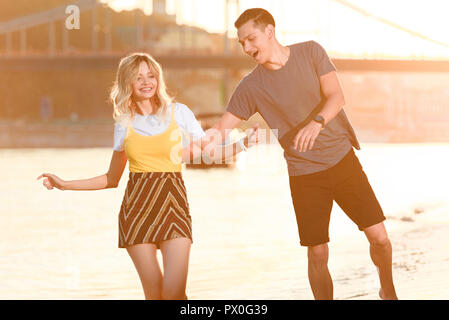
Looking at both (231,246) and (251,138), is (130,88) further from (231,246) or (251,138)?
(231,246)

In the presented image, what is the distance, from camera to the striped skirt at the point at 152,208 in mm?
4074

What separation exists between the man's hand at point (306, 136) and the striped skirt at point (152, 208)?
51 cm

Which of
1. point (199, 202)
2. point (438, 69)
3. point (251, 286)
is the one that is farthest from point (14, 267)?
point (438, 69)

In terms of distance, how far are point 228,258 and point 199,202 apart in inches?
417

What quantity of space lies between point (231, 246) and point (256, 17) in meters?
8.18

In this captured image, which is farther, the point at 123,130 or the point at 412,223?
the point at 412,223

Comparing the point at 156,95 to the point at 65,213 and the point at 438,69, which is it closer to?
the point at 65,213

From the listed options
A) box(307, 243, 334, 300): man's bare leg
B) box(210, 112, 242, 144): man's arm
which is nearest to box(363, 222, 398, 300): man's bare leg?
box(307, 243, 334, 300): man's bare leg

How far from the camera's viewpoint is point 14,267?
1021 cm

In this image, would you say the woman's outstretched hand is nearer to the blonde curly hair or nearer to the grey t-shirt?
the blonde curly hair

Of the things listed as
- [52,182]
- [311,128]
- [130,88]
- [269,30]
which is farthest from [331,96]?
[52,182]

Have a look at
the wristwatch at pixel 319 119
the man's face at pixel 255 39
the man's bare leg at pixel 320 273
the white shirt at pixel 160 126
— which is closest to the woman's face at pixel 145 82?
the white shirt at pixel 160 126

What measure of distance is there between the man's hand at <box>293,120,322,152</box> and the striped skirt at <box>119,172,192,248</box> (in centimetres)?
51

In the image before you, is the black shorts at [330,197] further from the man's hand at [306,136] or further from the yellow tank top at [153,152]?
the yellow tank top at [153,152]
